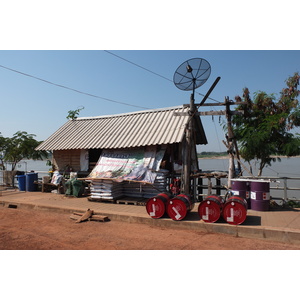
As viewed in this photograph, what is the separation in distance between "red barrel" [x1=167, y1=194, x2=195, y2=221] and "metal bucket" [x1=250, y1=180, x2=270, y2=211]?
2491 millimetres

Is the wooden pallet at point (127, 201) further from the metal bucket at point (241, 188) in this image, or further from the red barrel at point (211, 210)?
the metal bucket at point (241, 188)

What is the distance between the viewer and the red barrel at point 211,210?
7.61 meters

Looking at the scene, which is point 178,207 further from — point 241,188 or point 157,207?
point 241,188

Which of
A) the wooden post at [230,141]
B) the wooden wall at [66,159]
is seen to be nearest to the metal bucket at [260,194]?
the wooden post at [230,141]

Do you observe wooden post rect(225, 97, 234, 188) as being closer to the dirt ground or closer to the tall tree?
the dirt ground

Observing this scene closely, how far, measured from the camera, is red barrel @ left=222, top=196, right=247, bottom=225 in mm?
7289

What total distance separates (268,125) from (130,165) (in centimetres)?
701

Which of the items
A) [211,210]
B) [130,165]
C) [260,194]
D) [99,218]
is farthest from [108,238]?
[260,194]

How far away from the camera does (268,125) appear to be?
479 inches

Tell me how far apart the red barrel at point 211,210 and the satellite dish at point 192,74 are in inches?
205

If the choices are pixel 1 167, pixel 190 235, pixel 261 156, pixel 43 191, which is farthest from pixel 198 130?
pixel 1 167

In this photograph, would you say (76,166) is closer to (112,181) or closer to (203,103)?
(112,181)

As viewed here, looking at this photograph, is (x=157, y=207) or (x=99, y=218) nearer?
(x=157, y=207)

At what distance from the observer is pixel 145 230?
777cm
